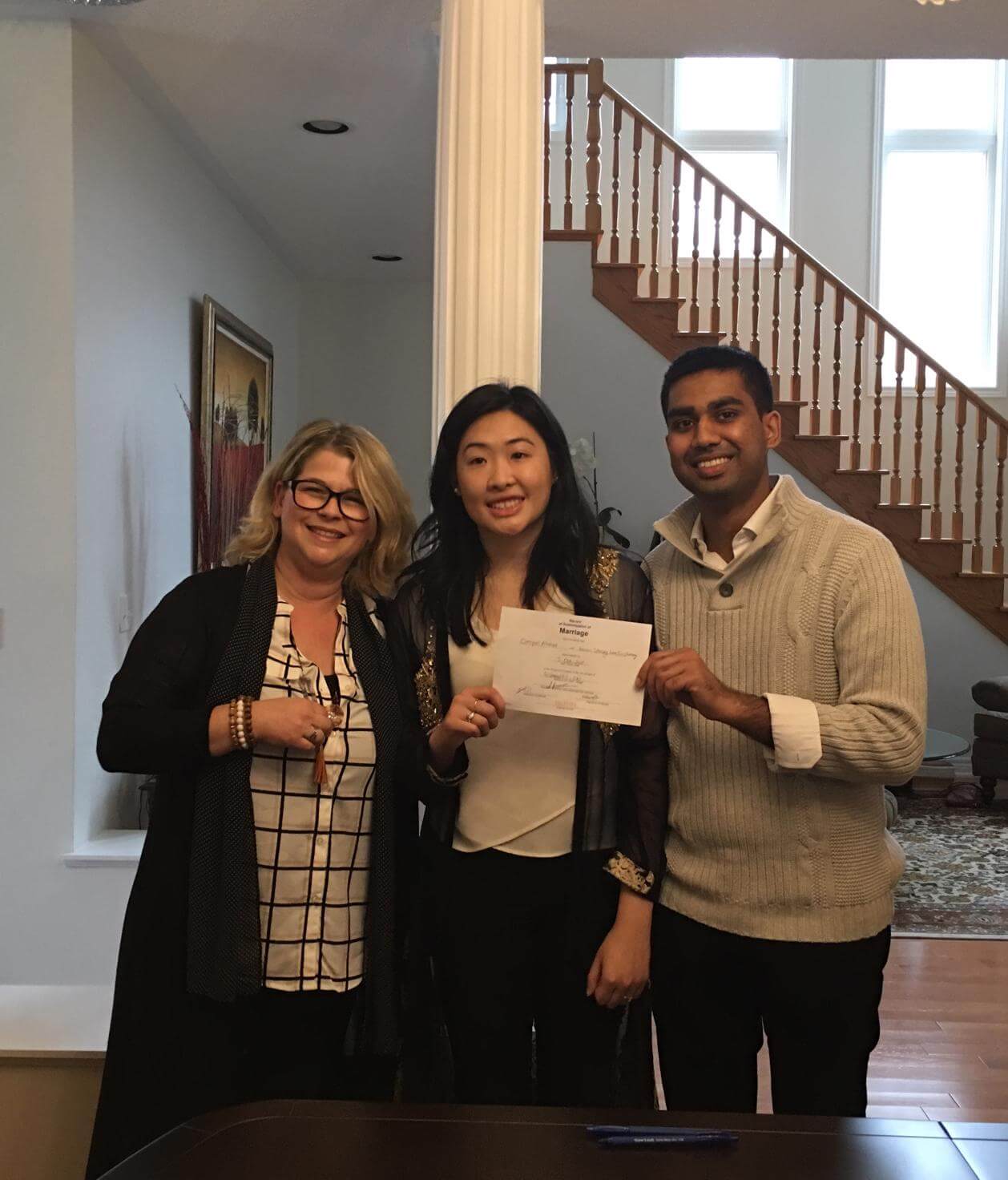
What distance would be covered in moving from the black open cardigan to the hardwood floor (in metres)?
1.49

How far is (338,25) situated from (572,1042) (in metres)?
2.65

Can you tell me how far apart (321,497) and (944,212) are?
24.0 feet

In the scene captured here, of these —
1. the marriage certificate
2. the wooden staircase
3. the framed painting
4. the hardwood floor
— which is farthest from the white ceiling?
the hardwood floor

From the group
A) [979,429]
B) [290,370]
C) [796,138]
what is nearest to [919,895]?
[979,429]

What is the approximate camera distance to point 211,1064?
1.55 m

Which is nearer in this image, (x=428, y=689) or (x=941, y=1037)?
(x=428, y=689)

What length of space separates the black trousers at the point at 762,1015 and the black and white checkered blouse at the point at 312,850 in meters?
0.45

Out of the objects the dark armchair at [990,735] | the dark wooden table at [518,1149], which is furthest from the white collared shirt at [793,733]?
the dark armchair at [990,735]

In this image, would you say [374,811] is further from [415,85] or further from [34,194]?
[415,85]

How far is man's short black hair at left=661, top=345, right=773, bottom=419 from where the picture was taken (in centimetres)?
151

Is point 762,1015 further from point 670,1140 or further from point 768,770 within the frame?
point 670,1140

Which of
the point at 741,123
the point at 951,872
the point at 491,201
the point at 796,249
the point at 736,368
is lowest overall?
Answer: the point at 951,872

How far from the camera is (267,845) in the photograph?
4.99 ft

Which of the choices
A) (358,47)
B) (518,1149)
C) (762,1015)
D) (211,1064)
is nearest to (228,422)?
(358,47)
